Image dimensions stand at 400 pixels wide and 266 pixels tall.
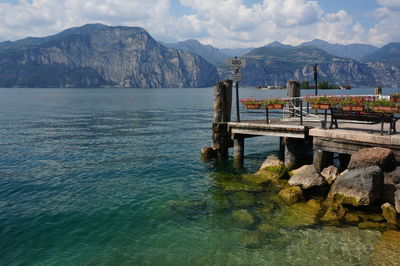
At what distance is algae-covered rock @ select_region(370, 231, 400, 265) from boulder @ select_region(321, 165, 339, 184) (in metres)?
4.35

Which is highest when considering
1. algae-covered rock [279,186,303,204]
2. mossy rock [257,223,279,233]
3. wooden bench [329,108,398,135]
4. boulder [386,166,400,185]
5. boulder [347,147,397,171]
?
wooden bench [329,108,398,135]

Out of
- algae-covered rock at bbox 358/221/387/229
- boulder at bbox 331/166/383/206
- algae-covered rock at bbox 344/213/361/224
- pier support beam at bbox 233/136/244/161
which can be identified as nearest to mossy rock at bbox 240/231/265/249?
algae-covered rock at bbox 344/213/361/224

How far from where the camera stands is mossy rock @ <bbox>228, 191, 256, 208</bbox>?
14855mm

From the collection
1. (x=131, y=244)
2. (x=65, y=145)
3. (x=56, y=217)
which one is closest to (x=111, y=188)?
(x=56, y=217)

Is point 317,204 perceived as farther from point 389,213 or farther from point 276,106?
point 276,106

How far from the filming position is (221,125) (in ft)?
75.7

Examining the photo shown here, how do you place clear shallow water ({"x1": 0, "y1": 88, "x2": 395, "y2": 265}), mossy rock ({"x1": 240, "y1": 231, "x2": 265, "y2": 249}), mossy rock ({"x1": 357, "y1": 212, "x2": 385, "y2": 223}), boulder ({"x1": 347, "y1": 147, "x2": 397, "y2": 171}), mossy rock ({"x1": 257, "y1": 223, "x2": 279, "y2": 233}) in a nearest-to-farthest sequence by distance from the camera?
clear shallow water ({"x1": 0, "y1": 88, "x2": 395, "y2": 265}), mossy rock ({"x1": 240, "y1": 231, "x2": 265, "y2": 249}), mossy rock ({"x1": 257, "y1": 223, "x2": 279, "y2": 233}), mossy rock ({"x1": 357, "y1": 212, "x2": 385, "y2": 223}), boulder ({"x1": 347, "y1": 147, "x2": 397, "y2": 171})

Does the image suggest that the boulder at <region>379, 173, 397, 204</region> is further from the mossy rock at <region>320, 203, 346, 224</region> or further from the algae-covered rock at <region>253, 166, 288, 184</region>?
the algae-covered rock at <region>253, 166, 288, 184</region>

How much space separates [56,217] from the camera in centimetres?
1378

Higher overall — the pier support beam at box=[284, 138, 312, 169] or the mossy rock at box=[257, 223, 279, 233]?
the pier support beam at box=[284, 138, 312, 169]

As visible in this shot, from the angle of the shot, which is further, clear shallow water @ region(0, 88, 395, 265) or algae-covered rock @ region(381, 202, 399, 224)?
algae-covered rock @ region(381, 202, 399, 224)

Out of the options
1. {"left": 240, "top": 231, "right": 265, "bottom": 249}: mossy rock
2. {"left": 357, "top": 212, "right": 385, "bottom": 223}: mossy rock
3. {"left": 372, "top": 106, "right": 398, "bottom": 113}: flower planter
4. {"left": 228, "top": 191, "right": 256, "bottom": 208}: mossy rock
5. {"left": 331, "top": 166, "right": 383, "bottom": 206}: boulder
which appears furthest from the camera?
{"left": 372, "top": 106, "right": 398, "bottom": 113}: flower planter

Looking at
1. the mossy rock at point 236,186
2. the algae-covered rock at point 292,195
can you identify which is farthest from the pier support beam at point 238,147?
the algae-covered rock at point 292,195

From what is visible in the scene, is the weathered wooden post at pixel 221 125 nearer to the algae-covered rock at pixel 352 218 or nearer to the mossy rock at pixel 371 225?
Result: the algae-covered rock at pixel 352 218
